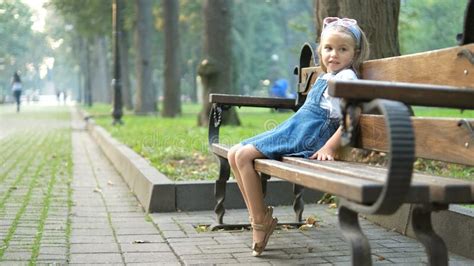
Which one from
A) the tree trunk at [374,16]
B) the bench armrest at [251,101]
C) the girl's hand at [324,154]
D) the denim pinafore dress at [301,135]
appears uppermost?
the tree trunk at [374,16]

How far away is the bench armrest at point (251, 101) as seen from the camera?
200 inches

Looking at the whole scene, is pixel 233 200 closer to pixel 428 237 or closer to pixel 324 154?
pixel 324 154

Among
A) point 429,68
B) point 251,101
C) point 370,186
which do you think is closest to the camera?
point 370,186

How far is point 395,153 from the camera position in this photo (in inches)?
91.6

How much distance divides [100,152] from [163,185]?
Answer: 22.0ft

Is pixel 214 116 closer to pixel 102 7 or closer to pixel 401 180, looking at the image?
pixel 401 180

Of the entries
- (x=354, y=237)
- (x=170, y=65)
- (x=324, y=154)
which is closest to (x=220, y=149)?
(x=324, y=154)

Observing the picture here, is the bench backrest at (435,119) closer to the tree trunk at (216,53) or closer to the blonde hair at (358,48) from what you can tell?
the blonde hair at (358,48)

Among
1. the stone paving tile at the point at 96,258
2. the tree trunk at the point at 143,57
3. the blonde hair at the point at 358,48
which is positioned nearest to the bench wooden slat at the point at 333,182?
the blonde hair at the point at 358,48

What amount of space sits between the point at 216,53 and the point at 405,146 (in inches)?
506

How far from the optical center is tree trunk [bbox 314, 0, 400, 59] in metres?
6.27

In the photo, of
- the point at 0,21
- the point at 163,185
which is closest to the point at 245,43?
the point at 0,21

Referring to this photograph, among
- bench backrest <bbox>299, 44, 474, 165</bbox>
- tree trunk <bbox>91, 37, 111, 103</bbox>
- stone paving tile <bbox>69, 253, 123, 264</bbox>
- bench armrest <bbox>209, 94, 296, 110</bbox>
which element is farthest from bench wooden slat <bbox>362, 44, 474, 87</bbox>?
tree trunk <bbox>91, 37, 111, 103</bbox>

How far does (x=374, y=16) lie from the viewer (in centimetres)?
632
